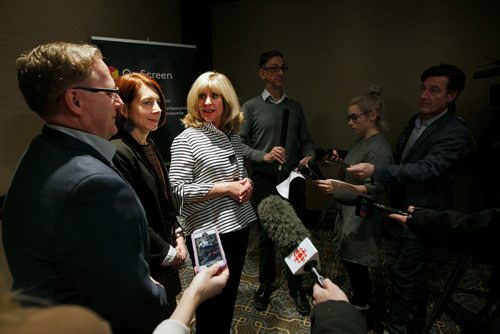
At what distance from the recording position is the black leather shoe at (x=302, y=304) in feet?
7.50

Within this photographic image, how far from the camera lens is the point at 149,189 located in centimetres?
132

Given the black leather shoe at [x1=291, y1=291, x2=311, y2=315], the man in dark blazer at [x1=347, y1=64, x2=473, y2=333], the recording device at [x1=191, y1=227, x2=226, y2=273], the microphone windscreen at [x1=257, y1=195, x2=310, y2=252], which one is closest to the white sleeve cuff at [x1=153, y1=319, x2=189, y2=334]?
the recording device at [x1=191, y1=227, x2=226, y2=273]

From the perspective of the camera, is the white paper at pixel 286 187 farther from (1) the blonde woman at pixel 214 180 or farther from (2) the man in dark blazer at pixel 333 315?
(2) the man in dark blazer at pixel 333 315

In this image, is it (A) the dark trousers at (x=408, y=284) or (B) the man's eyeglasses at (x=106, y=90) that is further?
(A) the dark trousers at (x=408, y=284)

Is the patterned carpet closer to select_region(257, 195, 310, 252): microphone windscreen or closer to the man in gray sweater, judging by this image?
the man in gray sweater

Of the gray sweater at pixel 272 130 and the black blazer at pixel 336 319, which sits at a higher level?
the gray sweater at pixel 272 130

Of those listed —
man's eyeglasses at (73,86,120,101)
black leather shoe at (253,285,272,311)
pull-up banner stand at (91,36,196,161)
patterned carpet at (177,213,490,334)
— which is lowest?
patterned carpet at (177,213,490,334)

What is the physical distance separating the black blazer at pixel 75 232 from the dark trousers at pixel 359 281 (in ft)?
5.42

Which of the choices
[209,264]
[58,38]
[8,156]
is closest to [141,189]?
[209,264]

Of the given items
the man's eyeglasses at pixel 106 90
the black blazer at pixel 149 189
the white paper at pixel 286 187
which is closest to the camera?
the man's eyeglasses at pixel 106 90

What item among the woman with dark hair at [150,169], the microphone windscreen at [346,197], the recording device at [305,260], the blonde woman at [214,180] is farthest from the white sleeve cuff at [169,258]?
the microphone windscreen at [346,197]

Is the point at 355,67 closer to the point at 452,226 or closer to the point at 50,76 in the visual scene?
the point at 452,226

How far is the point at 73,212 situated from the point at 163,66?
280 centimetres

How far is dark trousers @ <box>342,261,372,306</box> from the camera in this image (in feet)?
6.89
